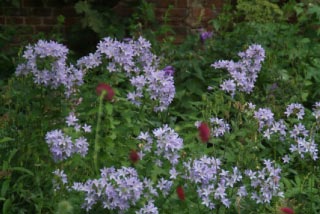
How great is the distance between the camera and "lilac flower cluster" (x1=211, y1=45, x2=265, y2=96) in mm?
3816

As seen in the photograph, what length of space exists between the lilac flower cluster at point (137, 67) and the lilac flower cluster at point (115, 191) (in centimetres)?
53

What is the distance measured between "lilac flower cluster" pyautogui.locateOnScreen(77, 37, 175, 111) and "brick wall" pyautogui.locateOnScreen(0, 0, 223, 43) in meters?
2.55

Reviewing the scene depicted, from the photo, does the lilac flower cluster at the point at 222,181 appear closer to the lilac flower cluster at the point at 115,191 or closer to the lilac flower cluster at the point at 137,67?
the lilac flower cluster at the point at 115,191

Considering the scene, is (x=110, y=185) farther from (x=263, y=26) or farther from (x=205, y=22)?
(x=205, y=22)

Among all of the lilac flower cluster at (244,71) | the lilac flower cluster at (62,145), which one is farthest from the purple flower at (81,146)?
the lilac flower cluster at (244,71)

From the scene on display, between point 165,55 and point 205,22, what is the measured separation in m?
1.15

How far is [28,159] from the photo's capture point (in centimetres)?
336

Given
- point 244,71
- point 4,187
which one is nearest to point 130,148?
point 4,187

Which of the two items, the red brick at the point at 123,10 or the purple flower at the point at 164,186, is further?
the red brick at the point at 123,10

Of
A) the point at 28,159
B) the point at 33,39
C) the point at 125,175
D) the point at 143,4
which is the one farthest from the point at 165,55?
the point at 125,175

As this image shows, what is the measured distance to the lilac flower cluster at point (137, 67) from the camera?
3139mm

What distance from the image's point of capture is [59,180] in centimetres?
304

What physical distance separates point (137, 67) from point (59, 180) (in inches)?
31.8

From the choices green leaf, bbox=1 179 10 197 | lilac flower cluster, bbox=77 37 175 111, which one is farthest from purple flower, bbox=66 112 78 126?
green leaf, bbox=1 179 10 197
